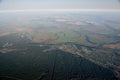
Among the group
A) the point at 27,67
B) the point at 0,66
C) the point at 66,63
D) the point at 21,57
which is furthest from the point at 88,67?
the point at 0,66

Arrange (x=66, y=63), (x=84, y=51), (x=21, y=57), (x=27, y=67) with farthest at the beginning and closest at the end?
(x=84, y=51) → (x=21, y=57) → (x=66, y=63) → (x=27, y=67)

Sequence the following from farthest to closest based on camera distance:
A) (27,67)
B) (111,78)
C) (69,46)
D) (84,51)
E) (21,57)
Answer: (69,46) → (84,51) → (21,57) → (27,67) → (111,78)

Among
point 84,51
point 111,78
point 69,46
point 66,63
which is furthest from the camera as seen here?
point 69,46

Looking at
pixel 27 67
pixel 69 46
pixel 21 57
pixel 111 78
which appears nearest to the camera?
pixel 111 78

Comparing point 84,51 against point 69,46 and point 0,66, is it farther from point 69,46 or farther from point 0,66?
point 0,66

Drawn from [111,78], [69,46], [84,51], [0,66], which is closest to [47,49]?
[69,46]

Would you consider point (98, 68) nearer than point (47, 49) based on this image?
Yes

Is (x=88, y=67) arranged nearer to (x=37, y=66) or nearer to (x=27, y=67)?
(x=37, y=66)

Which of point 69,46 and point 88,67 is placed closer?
point 88,67

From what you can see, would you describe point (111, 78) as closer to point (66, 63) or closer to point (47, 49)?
point (66, 63)
